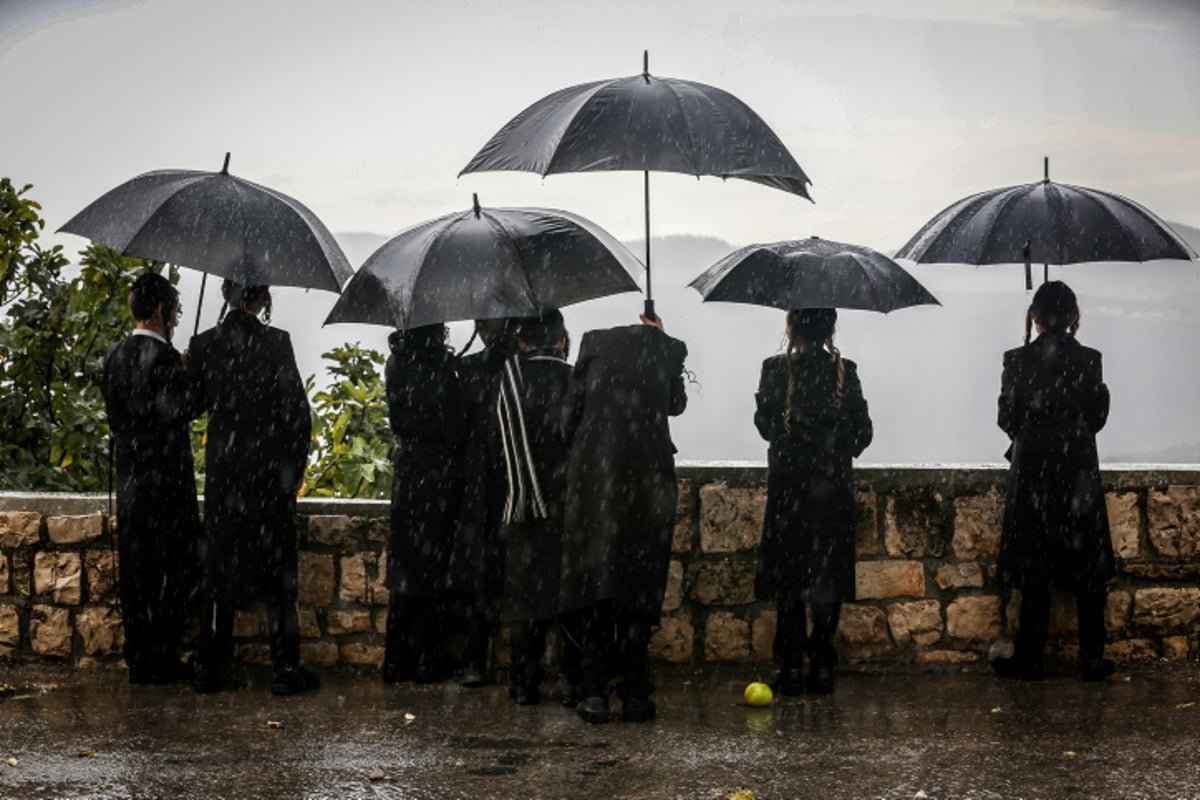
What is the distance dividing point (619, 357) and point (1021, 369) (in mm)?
1994

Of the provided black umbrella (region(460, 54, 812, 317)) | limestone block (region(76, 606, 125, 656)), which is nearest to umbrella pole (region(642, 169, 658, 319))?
black umbrella (region(460, 54, 812, 317))

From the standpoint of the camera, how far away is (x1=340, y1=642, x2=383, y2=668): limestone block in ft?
20.8

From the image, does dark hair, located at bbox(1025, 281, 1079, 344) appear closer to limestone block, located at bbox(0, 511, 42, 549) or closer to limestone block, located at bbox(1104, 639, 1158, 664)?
limestone block, located at bbox(1104, 639, 1158, 664)

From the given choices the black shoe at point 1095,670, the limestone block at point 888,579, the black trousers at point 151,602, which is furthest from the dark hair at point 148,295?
the black shoe at point 1095,670

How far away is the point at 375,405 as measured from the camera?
825 cm

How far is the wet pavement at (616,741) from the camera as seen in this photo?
14.5ft

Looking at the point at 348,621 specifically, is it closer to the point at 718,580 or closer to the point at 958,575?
the point at 718,580

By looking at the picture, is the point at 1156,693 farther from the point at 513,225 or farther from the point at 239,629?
the point at 239,629

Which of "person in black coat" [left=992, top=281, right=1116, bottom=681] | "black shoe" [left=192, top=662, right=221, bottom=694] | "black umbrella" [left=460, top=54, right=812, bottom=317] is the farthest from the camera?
"person in black coat" [left=992, top=281, right=1116, bottom=681]

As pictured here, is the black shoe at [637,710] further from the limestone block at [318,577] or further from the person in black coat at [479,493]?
the limestone block at [318,577]

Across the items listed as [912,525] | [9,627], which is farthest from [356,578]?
[912,525]

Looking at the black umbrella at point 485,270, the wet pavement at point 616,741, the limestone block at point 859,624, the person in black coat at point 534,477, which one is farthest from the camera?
the limestone block at point 859,624

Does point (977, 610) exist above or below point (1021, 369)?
below

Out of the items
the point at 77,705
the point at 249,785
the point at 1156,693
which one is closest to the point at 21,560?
the point at 77,705
